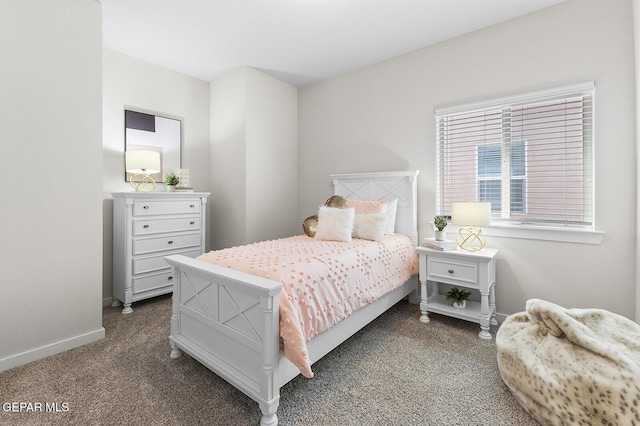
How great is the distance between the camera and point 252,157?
369 centimetres

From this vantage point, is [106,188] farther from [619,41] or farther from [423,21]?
[619,41]

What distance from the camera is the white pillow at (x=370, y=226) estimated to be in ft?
9.14

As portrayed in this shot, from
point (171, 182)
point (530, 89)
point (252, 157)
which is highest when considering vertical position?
point (530, 89)

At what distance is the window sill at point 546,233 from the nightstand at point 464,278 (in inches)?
7.8

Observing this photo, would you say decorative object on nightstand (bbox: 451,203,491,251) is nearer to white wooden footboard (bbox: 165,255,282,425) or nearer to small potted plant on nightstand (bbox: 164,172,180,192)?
white wooden footboard (bbox: 165,255,282,425)

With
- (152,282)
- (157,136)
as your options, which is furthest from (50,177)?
A: (157,136)

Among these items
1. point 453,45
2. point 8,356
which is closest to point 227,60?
point 453,45

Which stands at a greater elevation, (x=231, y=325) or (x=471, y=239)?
(x=471, y=239)

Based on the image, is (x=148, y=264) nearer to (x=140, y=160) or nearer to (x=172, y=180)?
(x=172, y=180)

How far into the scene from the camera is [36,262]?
2.09 metres

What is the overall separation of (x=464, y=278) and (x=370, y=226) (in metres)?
0.91

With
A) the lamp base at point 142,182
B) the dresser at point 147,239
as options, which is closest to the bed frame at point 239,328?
the dresser at point 147,239

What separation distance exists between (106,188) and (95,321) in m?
1.46

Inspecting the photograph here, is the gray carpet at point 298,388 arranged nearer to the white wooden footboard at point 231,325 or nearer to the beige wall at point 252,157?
the white wooden footboard at point 231,325
